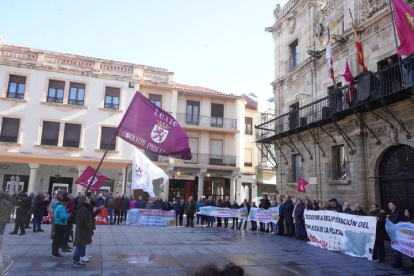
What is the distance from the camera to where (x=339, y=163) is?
50.7ft

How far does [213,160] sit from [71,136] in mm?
12313

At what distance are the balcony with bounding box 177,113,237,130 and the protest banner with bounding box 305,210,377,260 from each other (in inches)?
754

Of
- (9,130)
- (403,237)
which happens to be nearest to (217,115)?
(9,130)

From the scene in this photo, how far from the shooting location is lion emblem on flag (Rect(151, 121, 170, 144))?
997cm

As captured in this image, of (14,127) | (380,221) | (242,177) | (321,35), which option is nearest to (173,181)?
(242,177)

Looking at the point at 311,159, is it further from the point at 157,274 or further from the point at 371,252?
the point at 157,274

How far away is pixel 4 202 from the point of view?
25.4 ft

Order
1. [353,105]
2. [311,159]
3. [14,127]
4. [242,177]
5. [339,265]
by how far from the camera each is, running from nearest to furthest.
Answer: [339,265] → [353,105] → [311,159] → [14,127] → [242,177]

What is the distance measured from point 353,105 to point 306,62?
546 centimetres

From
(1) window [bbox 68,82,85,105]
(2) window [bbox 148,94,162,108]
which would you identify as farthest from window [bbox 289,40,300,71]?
(1) window [bbox 68,82,85,105]

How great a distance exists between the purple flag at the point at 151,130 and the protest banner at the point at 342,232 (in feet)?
16.5

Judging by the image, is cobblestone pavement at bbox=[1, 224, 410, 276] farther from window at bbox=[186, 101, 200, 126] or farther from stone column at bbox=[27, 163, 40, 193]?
window at bbox=[186, 101, 200, 126]

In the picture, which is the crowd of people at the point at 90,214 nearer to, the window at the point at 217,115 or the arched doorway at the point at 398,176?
the arched doorway at the point at 398,176

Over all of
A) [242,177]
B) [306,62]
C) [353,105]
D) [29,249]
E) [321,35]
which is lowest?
[29,249]
